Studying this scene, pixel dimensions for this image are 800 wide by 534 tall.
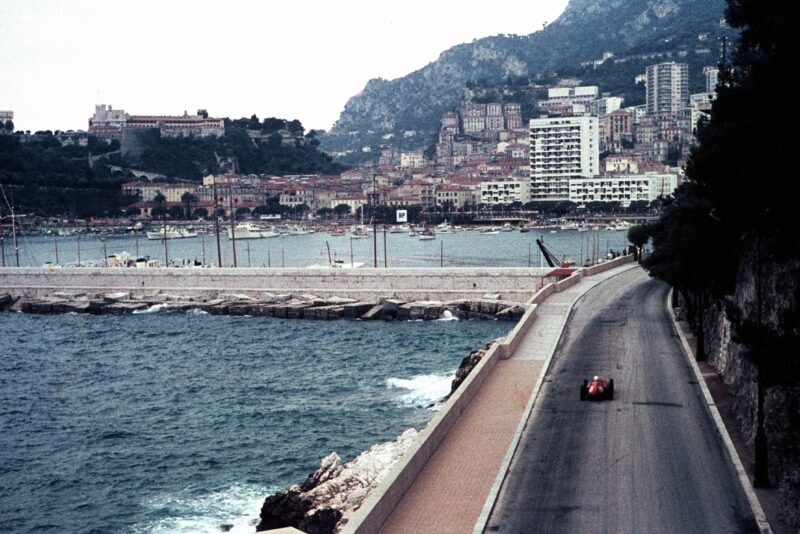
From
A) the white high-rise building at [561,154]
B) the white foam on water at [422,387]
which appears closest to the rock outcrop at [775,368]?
the white foam on water at [422,387]

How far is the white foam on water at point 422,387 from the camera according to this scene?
89.4 ft

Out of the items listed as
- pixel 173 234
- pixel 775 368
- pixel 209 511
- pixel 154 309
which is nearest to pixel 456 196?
pixel 173 234

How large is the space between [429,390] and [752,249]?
12783 mm

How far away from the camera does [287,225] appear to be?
157250 millimetres

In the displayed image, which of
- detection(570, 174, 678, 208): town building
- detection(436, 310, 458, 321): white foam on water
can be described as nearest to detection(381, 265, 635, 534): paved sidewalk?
detection(436, 310, 458, 321): white foam on water

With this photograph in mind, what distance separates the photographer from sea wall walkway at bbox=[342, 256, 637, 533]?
486 inches

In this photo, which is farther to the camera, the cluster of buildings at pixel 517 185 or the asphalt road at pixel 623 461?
the cluster of buildings at pixel 517 185

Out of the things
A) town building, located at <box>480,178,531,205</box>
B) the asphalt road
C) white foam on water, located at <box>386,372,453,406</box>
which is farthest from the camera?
town building, located at <box>480,178,531,205</box>

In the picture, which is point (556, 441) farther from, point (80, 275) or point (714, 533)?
point (80, 275)

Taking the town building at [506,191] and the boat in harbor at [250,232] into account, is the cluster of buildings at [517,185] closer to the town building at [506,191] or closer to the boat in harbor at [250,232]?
the town building at [506,191]

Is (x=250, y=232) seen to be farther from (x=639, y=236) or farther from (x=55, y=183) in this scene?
(x=639, y=236)

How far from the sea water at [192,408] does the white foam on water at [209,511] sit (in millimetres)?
45

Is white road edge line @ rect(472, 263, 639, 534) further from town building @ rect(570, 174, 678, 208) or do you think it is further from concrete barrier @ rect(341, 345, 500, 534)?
town building @ rect(570, 174, 678, 208)

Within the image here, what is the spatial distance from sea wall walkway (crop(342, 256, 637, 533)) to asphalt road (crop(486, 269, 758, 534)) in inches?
13.7
